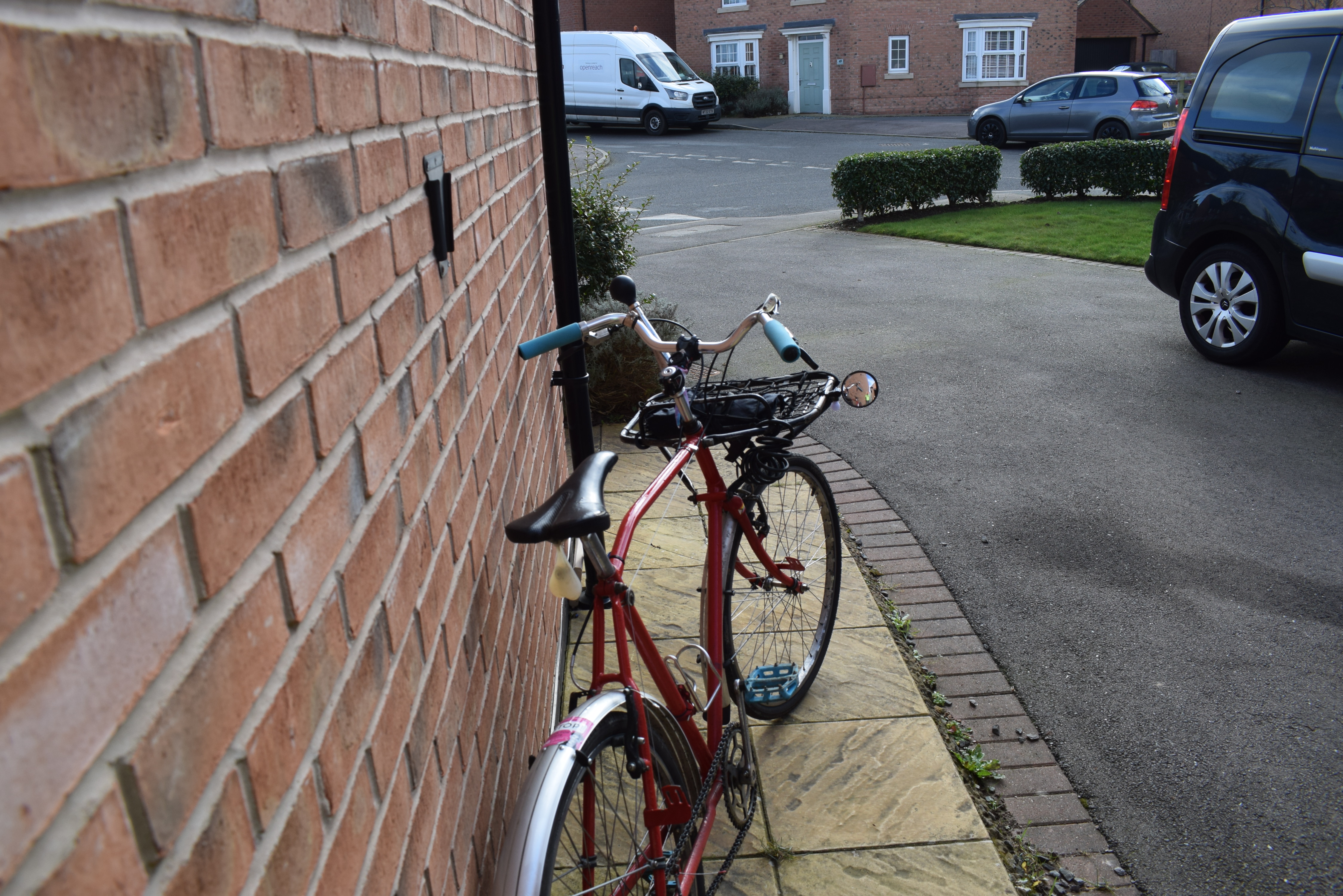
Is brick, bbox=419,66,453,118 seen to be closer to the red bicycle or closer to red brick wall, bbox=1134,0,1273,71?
the red bicycle

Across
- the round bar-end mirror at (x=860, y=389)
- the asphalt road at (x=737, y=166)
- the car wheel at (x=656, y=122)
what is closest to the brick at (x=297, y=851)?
the round bar-end mirror at (x=860, y=389)

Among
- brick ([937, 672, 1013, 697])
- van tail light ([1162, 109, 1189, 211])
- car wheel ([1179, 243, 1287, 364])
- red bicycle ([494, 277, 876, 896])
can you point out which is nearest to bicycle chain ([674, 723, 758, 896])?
red bicycle ([494, 277, 876, 896])

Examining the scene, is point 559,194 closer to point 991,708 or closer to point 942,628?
A: point 942,628

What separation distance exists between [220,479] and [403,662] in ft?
2.12

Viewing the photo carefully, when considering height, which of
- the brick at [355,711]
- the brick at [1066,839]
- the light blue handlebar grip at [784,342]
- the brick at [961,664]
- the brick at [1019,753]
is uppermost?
the light blue handlebar grip at [784,342]

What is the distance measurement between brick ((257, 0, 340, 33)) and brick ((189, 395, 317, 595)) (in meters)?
0.38

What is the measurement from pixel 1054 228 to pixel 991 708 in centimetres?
1049

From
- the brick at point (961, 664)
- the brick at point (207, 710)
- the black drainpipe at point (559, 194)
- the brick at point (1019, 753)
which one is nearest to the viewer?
the brick at point (207, 710)

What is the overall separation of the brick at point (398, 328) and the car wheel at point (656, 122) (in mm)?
27765

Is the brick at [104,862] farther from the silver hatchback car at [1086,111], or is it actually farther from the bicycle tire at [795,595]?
the silver hatchback car at [1086,111]

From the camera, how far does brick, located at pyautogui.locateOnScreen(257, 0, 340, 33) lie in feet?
3.40

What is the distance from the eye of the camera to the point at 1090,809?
3078 millimetres

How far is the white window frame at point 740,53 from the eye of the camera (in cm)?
3559

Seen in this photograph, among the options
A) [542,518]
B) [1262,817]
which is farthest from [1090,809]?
[542,518]
